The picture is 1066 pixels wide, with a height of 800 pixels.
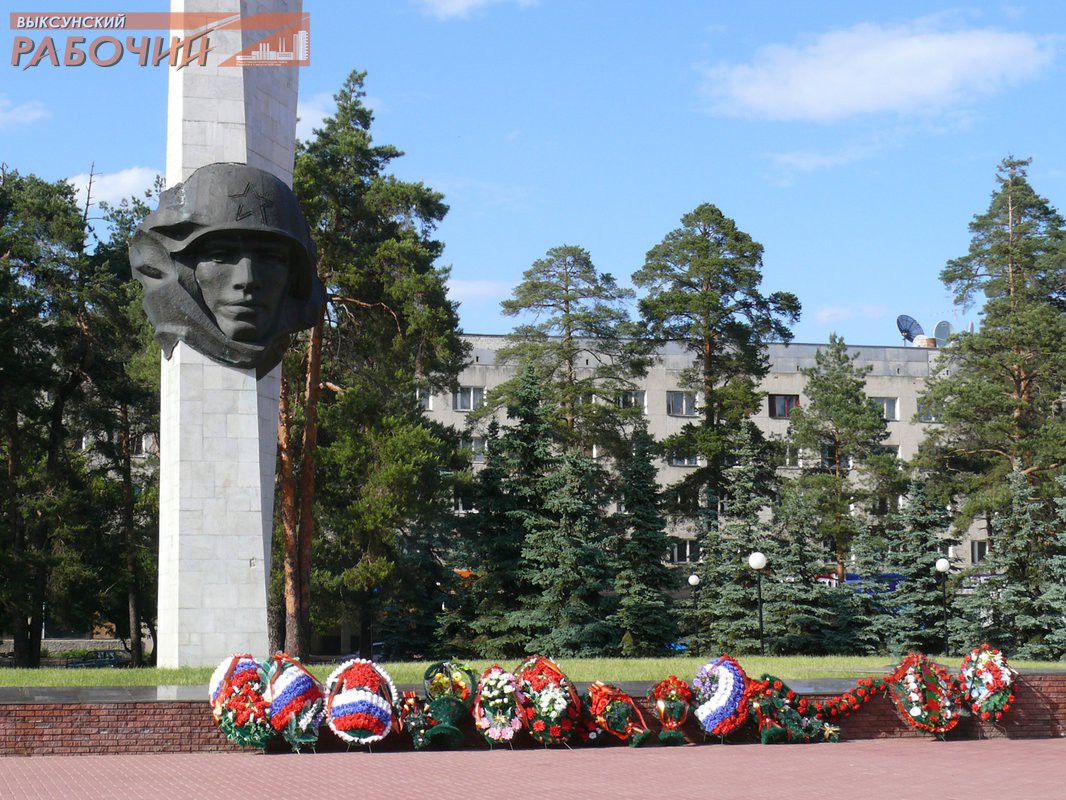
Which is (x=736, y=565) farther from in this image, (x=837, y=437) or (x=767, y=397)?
(x=767, y=397)

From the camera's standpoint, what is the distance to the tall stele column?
15.0m

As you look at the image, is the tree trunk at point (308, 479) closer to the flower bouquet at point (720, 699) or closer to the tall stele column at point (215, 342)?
the tall stele column at point (215, 342)

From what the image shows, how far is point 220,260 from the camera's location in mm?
15078

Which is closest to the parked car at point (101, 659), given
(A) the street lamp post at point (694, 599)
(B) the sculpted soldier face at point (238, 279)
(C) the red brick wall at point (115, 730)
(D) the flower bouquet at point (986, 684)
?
(A) the street lamp post at point (694, 599)

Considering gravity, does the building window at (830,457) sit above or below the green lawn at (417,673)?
above

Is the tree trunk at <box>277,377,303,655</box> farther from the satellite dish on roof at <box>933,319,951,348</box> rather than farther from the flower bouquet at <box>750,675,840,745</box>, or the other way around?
the satellite dish on roof at <box>933,319,951,348</box>

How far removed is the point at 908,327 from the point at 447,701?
173 ft

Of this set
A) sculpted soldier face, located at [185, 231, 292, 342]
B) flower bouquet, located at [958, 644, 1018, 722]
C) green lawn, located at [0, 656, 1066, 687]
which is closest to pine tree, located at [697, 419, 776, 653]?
green lawn, located at [0, 656, 1066, 687]

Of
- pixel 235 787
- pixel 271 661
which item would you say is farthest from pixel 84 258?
pixel 235 787

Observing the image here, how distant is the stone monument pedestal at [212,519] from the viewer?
15008mm

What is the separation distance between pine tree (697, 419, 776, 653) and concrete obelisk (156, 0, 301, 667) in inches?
648

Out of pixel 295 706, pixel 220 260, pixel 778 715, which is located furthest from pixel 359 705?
pixel 220 260

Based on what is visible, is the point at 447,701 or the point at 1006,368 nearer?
the point at 447,701

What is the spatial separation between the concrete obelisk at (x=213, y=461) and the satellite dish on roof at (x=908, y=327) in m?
49.4
